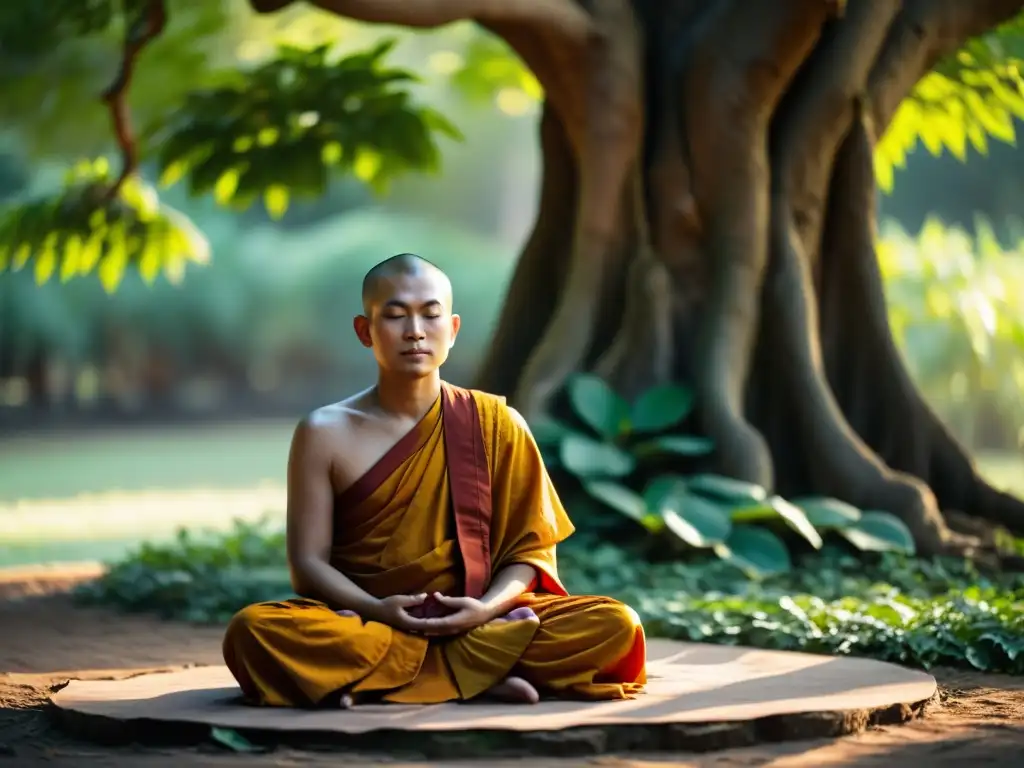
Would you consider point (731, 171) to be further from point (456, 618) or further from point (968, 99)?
point (456, 618)

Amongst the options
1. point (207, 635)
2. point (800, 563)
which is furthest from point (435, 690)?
point (800, 563)

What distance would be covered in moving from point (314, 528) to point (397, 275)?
0.82 metres

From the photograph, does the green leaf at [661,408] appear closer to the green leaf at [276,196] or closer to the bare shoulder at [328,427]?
the green leaf at [276,196]

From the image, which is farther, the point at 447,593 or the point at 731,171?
the point at 731,171

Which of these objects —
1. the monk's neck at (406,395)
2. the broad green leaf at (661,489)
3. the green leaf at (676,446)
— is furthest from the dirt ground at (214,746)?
the green leaf at (676,446)

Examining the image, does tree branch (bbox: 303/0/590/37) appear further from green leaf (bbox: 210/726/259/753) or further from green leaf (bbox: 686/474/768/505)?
green leaf (bbox: 210/726/259/753)

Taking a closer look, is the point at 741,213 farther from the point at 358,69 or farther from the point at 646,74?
the point at 358,69

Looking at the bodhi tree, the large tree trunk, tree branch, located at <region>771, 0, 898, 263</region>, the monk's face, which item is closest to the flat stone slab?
the monk's face

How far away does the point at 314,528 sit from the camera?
4750 mm

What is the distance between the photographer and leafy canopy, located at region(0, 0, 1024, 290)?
1011 cm

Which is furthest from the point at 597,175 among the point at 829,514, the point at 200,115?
the point at 200,115

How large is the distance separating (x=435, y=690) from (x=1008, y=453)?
22.2m

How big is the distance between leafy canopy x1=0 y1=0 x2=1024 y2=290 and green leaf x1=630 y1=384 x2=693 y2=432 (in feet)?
9.04

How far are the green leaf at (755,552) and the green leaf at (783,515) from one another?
82 mm
